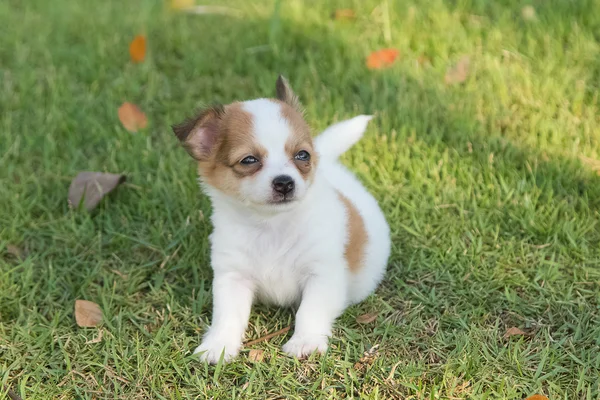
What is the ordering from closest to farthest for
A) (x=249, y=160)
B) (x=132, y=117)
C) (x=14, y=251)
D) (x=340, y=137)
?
(x=249, y=160), (x=340, y=137), (x=14, y=251), (x=132, y=117)

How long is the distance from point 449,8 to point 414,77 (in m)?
1.05

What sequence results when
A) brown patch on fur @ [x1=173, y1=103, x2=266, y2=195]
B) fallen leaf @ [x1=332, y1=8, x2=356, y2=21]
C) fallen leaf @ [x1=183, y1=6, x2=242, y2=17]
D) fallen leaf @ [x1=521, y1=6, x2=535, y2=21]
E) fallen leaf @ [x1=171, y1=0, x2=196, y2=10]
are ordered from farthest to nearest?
fallen leaf @ [x1=171, y1=0, x2=196, y2=10]
fallen leaf @ [x1=183, y1=6, x2=242, y2=17]
fallen leaf @ [x1=332, y1=8, x2=356, y2=21]
fallen leaf @ [x1=521, y1=6, x2=535, y2=21]
brown patch on fur @ [x1=173, y1=103, x2=266, y2=195]

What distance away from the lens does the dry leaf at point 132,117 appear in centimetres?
503

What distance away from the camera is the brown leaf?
4.30 m

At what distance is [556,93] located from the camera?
494 centimetres

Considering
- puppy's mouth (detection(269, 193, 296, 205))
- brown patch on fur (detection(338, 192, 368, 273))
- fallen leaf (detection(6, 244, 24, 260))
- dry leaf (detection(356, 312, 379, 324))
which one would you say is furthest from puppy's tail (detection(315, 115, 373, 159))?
fallen leaf (detection(6, 244, 24, 260))

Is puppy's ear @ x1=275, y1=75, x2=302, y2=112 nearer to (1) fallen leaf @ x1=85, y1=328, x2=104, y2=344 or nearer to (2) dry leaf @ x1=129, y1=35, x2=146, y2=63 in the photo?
Result: (1) fallen leaf @ x1=85, y1=328, x2=104, y2=344

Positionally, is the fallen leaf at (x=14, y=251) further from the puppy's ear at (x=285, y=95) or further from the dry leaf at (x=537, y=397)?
the dry leaf at (x=537, y=397)

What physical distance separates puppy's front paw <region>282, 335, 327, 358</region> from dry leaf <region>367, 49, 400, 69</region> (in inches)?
106

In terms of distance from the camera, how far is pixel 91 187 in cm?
434

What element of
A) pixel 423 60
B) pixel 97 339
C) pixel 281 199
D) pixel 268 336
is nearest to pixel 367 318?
pixel 268 336

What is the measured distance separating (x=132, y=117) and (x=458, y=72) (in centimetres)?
233

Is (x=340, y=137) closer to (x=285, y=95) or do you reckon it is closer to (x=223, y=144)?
(x=285, y=95)

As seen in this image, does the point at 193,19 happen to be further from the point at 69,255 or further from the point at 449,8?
the point at 69,255
